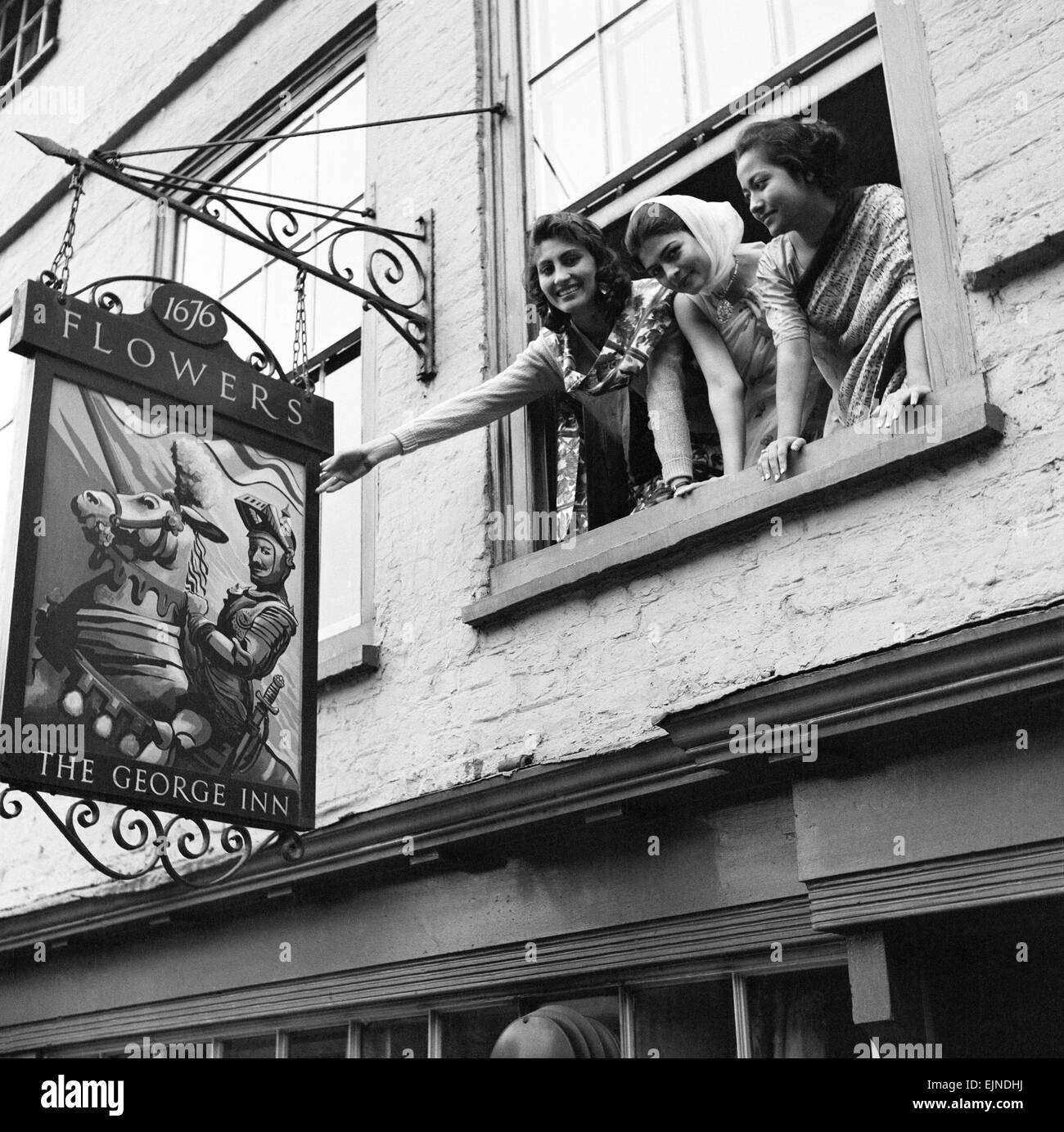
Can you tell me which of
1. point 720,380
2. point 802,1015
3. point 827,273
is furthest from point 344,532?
point 802,1015

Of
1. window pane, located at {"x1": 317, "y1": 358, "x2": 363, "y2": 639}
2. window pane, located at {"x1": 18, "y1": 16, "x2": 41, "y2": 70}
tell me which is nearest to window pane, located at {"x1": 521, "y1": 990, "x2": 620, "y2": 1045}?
window pane, located at {"x1": 317, "y1": 358, "x2": 363, "y2": 639}

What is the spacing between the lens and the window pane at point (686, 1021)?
15.6ft

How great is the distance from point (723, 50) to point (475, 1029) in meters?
4.07

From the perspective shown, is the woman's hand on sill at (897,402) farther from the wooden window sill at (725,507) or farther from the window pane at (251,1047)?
the window pane at (251,1047)

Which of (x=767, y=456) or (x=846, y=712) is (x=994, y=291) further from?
(x=846, y=712)

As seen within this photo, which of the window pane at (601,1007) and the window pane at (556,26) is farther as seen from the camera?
the window pane at (556,26)

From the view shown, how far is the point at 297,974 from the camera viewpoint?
19.8 feet

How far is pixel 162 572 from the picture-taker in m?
4.97

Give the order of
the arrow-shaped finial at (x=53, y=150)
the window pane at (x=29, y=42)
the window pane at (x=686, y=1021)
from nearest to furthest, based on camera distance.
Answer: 1. the window pane at (x=686, y=1021)
2. the arrow-shaped finial at (x=53, y=150)
3. the window pane at (x=29, y=42)

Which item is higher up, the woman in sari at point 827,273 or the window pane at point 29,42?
the window pane at point 29,42

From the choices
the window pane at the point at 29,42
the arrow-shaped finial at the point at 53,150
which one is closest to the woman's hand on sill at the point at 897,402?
the arrow-shaped finial at the point at 53,150

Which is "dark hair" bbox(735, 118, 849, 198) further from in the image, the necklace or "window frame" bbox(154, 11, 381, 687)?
"window frame" bbox(154, 11, 381, 687)

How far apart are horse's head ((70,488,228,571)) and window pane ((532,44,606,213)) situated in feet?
8.07

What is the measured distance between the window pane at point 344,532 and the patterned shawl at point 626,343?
1298mm
